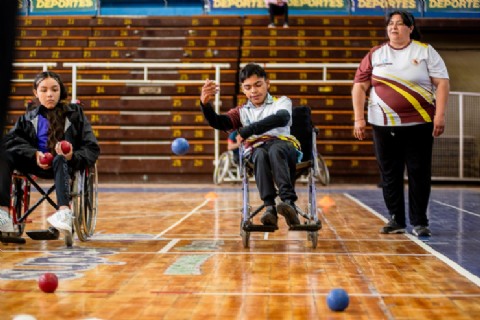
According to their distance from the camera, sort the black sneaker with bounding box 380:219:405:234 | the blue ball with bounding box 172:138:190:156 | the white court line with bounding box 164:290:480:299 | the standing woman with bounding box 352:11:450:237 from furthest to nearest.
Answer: the blue ball with bounding box 172:138:190:156
the black sneaker with bounding box 380:219:405:234
the standing woman with bounding box 352:11:450:237
the white court line with bounding box 164:290:480:299

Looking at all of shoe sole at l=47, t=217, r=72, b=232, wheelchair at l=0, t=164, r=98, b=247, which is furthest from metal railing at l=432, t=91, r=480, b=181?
shoe sole at l=47, t=217, r=72, b=232

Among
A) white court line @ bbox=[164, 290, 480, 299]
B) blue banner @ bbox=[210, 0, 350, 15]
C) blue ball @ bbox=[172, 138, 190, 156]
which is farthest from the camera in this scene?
blue banner @ bbox=[210, 0, 350, 15]

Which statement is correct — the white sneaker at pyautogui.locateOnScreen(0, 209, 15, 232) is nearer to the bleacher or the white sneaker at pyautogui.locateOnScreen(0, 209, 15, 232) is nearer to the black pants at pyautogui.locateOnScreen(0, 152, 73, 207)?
the black pants at pyautogui.locateOnScreen(0, 152, 73, 207)

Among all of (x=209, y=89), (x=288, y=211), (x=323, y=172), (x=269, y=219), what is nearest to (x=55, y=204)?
(x=209, y=89)

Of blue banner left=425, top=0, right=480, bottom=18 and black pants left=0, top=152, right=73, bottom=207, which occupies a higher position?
blue banner left=425, top=0, right=480, bottom=18

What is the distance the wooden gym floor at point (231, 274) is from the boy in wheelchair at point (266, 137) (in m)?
0.32

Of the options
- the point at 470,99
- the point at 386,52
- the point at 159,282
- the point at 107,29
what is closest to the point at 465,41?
the point at 470,99

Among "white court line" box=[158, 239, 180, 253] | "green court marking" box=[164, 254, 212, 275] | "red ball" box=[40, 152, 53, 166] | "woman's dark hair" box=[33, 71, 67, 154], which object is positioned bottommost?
"white court line" box=[158, 239, 180, 253]

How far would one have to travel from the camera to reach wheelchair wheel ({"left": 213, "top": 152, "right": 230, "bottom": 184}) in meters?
11.5

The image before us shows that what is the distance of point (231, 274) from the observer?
11.8ft

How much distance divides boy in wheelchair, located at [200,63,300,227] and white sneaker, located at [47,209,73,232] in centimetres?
95

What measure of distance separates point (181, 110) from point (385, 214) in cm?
684

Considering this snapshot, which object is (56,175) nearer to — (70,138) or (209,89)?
(70,138)

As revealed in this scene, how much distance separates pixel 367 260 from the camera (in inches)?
161
